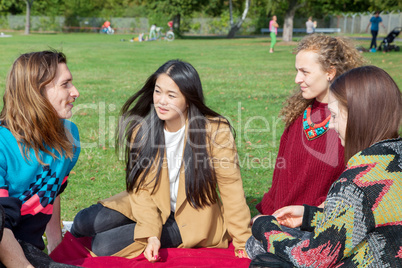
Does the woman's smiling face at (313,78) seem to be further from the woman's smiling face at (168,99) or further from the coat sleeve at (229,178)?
the woman's smiling face at (168,99)

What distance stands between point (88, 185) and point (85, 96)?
238 inches

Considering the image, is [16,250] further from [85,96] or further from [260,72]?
[260,72]

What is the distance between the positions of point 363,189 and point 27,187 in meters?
2.06

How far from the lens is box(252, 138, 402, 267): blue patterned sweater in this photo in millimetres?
2100

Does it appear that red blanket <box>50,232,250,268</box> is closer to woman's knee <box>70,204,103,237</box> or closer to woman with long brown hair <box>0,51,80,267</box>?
woman's knee <box>70,204,103,237</box>

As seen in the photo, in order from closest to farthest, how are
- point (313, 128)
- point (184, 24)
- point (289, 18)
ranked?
point (313, 128)
point (289, 18)
point (184, 24)

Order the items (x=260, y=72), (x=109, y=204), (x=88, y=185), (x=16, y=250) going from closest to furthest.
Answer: (x=16, y=250) < (x=109, y=204) < (x=88, y=185) < (x=260, y=72)

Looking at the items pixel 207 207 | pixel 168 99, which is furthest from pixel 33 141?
pixel 207 207

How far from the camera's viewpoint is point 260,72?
1667 centimetres

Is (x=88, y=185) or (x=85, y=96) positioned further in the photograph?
(x=85, y=96)

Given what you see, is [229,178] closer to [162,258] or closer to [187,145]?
[187,145]

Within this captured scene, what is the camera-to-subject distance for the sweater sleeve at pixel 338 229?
210cm

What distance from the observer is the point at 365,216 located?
82.5 inches

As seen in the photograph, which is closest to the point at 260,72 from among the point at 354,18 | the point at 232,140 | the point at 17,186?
the point at 232,140
